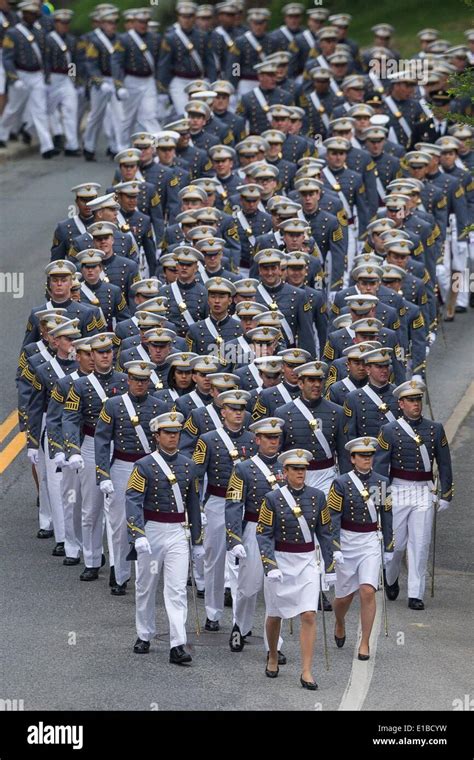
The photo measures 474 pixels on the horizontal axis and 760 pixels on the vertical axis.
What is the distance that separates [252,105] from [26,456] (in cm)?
778

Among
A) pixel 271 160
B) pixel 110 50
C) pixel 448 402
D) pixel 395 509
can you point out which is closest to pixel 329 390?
pixel 395 509

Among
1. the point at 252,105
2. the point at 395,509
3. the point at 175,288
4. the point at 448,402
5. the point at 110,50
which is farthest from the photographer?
the point at 110,50

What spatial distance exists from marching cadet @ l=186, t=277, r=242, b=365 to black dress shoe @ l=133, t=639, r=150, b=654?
3987 millimetres

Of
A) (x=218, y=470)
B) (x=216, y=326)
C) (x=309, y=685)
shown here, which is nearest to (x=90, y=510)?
(x=218, y=470)

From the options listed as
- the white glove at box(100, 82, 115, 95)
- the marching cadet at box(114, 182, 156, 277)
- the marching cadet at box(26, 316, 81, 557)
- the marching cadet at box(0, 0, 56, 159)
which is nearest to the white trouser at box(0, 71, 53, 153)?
the marching cadet at box(0, 0, 56, 159)

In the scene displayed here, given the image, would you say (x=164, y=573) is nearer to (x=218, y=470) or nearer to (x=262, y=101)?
(x=218, y=470)

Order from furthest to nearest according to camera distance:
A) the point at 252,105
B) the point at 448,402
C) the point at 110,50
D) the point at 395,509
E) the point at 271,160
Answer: the point at 110,50 < the point at 252,105 < the point at 271,160 < the point at 448,402 < the point at 395,509

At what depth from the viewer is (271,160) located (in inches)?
980

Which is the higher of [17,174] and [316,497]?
[316,497]

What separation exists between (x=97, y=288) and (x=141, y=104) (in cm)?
1059

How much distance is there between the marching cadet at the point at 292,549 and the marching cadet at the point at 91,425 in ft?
8.73

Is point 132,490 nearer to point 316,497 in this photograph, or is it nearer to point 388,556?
point 316,497

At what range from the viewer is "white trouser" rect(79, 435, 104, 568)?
18391 mm

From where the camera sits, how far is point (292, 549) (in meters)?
16.1
